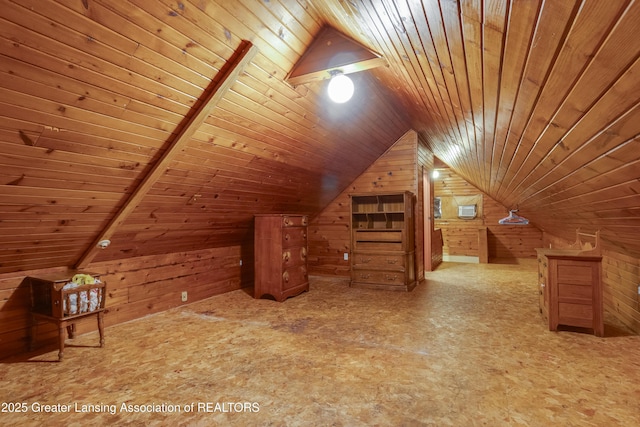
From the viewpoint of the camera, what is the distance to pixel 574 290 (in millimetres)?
2908

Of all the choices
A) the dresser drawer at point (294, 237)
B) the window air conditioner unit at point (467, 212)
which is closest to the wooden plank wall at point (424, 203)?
the window air conditioner unit at point (467, 212)

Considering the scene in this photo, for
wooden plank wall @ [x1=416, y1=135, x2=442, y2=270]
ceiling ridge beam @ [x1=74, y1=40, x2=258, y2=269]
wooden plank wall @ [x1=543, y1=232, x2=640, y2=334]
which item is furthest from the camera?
wooden plank wall @ [x1=416, y1=135, x2=442, y2=270]

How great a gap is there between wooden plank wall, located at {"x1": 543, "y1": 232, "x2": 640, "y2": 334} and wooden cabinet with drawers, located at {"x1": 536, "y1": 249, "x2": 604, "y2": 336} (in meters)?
0.43

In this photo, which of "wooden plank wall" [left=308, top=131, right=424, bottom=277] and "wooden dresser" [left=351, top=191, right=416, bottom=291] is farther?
"wooden plank wall" [left=308, top=131, right=424, bottom=277]

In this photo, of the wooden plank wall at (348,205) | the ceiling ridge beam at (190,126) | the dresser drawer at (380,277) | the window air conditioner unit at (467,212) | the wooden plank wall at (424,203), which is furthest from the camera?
the window air conditioner unit at (467,212)

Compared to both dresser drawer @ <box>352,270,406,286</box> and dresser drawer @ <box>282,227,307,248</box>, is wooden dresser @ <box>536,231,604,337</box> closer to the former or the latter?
dresser drawer @ <box>352,270,406,286</box>

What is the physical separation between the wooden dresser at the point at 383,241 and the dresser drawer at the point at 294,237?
82cm

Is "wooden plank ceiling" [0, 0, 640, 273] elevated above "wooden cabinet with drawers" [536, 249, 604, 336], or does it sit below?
above

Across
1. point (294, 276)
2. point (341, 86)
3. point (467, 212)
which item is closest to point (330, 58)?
point (341, 86)

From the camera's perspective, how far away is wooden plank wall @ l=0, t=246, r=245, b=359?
2617 mm

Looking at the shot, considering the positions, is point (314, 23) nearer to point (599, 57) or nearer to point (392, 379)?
point (599, 57)

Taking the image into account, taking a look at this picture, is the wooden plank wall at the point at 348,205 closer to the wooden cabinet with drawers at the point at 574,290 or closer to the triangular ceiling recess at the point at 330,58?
the wooden cabinet with drawers at the point at 574,290

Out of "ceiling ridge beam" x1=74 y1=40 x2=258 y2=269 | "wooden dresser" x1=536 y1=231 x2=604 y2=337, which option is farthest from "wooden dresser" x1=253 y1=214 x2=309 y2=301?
"wooden dresser" x1=536 y1=231 x2=604 y2=337

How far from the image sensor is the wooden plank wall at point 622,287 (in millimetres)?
2941
